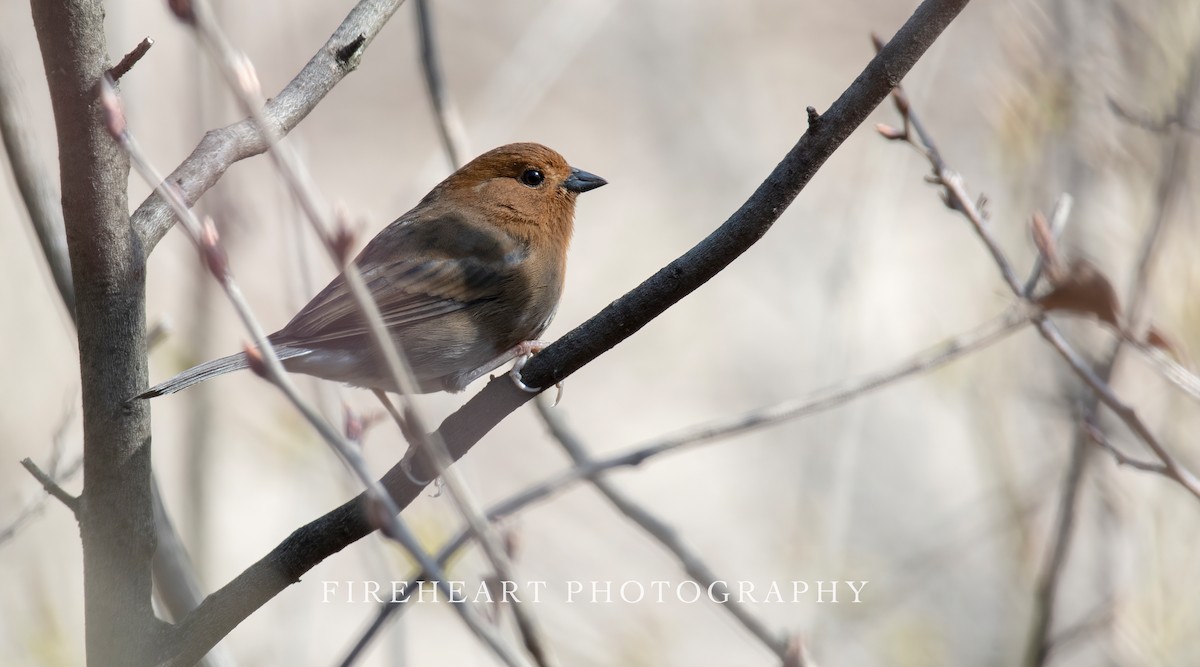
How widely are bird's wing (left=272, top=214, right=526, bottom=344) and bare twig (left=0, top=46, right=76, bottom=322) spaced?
0.95 m

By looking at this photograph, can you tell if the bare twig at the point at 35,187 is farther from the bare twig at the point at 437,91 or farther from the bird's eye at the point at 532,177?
the bird's eye at the point at 532,177

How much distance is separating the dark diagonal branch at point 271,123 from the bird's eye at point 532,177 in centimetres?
169

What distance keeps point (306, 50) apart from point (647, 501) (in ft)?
15.2

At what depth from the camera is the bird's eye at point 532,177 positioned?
4.31 meters

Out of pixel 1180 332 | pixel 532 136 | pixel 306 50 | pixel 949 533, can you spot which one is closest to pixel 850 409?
pixel 1180 332

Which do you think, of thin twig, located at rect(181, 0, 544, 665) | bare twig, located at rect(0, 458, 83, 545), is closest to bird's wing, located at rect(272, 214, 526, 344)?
bare twig, located at rect(0, 458, 83, 545)

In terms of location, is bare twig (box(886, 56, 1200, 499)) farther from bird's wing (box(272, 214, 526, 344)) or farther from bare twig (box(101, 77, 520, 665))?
bird's wing (box(272, 214, 526, 344))

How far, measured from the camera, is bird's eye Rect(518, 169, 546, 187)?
14.1 feet

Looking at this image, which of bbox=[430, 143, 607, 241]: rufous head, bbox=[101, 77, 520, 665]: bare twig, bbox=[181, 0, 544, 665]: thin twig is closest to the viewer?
bbox=[181, 0, 544, 665]: thin twig

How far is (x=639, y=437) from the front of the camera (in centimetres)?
814

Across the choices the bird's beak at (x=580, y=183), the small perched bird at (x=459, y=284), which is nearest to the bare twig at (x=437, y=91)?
the small perched bird at (x=459, y=284)

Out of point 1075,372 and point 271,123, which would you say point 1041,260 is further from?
point 271,123

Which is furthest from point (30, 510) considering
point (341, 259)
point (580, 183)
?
point (580, 183)

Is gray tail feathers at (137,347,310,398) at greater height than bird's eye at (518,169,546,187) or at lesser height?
lesser
